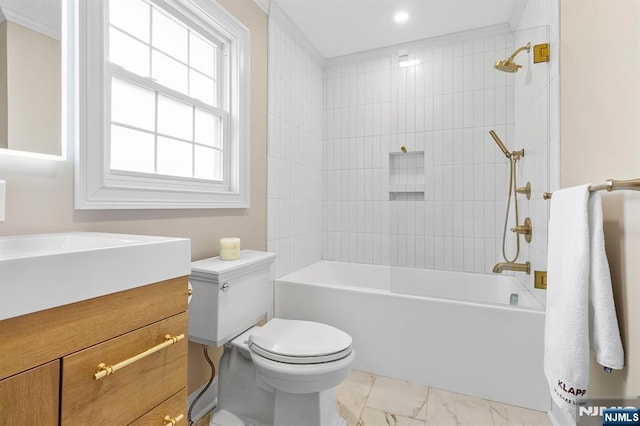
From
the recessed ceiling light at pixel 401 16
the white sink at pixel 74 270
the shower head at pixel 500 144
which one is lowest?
the white sink at pixel 74 270

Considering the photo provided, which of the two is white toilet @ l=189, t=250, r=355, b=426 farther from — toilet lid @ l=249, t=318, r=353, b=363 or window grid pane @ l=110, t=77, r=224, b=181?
window grid pane @ l=110, t=77, r=224, b=181

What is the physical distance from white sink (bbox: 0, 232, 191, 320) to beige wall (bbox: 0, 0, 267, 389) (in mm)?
124

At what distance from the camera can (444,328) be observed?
6.33 ft

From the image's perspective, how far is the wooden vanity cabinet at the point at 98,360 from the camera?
0.57 metres

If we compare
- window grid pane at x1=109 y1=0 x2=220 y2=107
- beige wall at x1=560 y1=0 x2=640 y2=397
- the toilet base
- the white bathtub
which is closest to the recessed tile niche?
the white bathtub

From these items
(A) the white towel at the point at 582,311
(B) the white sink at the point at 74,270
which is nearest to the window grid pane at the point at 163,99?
(B) the white sink at the point at 74,270

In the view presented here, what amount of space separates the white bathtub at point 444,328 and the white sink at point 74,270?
4.89 ft

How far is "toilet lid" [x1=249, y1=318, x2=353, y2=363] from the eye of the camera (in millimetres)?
1353

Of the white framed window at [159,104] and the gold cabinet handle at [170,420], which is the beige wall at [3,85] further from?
the gold cabinet handle at [170,420]

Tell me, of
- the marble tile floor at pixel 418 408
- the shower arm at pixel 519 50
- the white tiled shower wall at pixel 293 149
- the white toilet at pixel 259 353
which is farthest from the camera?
the white tiled shower wall at pixel 293 149

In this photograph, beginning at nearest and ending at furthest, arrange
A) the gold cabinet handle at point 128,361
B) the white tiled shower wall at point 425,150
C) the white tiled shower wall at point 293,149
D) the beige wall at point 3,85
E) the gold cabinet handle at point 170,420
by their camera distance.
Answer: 1. the gold cabinet handle at point 128,361
2. the gold cabinet handle at point 170,420
3. the beige wall at point 3,85
4. the white tiled shower wall at point 293,149
5. the white tiled shower wall at point 425,150

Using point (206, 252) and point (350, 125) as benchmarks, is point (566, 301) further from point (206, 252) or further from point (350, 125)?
point (350, 125)

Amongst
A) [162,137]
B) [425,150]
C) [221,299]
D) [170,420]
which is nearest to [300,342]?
[221,299]

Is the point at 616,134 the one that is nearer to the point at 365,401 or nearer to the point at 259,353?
the point at 259,353
